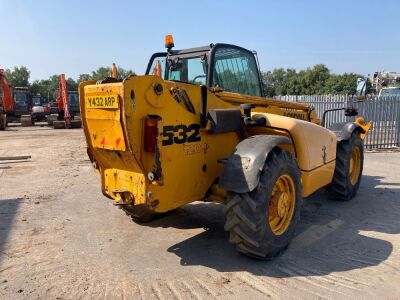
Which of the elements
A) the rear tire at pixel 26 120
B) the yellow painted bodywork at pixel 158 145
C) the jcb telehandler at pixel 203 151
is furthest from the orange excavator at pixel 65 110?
the yellow painted bodywork at pixel 158 145

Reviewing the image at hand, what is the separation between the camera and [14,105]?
30.7 meters

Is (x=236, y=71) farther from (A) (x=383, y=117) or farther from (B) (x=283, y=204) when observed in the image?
(A) (x=383, y=117)

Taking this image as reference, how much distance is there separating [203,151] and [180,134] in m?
0.41

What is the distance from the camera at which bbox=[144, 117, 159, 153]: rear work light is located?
356 centimetres

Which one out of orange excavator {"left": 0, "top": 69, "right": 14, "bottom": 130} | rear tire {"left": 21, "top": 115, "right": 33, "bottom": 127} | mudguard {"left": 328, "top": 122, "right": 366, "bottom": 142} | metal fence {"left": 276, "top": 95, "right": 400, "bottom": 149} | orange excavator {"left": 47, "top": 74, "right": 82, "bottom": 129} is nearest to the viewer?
mudguard {"left": 328, "top": 122, "right": 366, "bottom": 142}

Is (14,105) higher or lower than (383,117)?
higher

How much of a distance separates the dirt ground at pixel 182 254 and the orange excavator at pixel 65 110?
62.6 feet

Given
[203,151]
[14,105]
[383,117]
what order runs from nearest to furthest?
1. [203,151]
2. [383,117]
3. [14,105]

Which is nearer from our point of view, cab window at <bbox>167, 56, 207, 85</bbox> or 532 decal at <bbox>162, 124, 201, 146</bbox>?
532 decal at <bbox>162, 124, 201, 146</bbox>

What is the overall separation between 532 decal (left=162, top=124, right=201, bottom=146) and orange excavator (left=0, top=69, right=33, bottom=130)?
79.6 feet

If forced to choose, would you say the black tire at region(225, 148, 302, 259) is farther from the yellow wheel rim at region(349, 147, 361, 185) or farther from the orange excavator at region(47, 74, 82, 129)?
the orange excavator at region(47, 74, 82, 129)

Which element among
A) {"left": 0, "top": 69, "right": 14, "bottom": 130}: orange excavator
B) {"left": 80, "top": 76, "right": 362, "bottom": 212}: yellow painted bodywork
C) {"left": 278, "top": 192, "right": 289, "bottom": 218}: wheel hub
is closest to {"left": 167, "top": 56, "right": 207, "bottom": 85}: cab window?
{"left": 80, "top": 76, "right": 362, "bottom": 212}: yellow painted bodywork

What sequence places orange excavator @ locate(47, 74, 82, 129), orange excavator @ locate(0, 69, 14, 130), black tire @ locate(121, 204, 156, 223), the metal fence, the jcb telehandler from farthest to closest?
1. orange excavator @ locate(0, 69, 14, 130)
2. orange excavator @ locate(47, 74, 82, 129)
3. the metal fence
4. black tire @ locate(121, 204, 156, 223)
5. the jcb telehandler

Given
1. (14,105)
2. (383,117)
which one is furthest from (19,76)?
(383,117)
